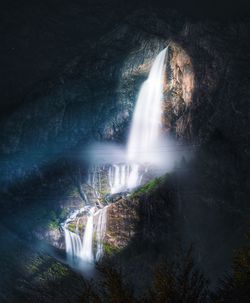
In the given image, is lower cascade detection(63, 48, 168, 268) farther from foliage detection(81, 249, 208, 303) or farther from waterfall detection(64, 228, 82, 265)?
foliage detection(81, 249, 208, 303)

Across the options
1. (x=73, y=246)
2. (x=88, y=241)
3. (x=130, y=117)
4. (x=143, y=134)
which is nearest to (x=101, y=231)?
(x=88, y=241)

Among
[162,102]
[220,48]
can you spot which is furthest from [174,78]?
[220,48]

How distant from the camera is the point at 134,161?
32.2 m

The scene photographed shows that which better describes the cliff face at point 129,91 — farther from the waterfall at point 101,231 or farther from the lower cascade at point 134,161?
the waterfall at point 101,231

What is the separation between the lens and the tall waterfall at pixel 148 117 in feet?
102

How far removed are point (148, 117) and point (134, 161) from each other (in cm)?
396

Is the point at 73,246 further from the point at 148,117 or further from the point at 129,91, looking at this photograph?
the point at 129,91

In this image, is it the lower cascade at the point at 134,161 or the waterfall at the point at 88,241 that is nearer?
the waterfall at the point at 88,241

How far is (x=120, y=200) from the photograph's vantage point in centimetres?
2614

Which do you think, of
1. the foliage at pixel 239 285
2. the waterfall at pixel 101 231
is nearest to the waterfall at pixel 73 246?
the waterfall at pixel 101 231

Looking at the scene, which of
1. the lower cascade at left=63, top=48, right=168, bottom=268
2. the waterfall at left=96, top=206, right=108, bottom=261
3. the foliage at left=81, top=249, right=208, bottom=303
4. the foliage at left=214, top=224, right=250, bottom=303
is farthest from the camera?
the lower cascade at left=63, top=48, right=168, bottom=268

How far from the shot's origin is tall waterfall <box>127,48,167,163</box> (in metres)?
31.0

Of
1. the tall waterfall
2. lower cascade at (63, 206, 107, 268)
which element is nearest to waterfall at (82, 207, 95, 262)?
lower cascade at (63, 206, 107, 268)

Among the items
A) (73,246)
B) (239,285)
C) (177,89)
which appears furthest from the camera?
(177,89)
